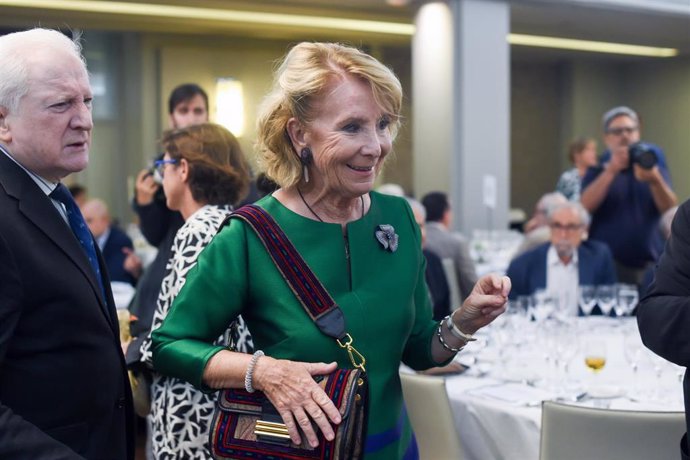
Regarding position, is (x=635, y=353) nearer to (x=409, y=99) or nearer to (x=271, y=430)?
(x=271, y=430)

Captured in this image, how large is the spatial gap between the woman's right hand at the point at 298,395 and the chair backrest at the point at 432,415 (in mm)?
1208

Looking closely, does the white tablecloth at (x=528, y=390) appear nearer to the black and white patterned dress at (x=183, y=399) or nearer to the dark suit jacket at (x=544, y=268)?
the black and white patterned dress at (x=183, y=399)

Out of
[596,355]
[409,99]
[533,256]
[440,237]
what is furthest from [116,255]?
[409,99]

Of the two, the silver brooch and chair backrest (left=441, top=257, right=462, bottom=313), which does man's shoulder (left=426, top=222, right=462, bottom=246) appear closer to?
chair backrest (left=441, top=257, right=462, bottom=313)

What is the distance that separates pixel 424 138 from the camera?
9.61 meters

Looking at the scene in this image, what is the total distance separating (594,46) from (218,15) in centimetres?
614

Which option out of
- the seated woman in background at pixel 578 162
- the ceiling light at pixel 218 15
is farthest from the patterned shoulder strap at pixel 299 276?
the ceiling light at pixel 218 15

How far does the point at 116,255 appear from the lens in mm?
6562

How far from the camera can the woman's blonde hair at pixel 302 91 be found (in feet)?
5.80

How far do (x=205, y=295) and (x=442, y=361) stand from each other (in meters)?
0.56

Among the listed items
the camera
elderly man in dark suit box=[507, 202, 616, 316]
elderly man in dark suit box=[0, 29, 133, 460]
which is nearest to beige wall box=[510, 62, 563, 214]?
the camera

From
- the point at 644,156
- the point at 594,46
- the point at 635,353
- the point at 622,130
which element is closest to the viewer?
the point at 635,353

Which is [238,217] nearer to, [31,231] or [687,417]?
[31,231]

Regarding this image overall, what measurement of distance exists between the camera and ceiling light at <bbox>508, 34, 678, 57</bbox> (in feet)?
21.3
